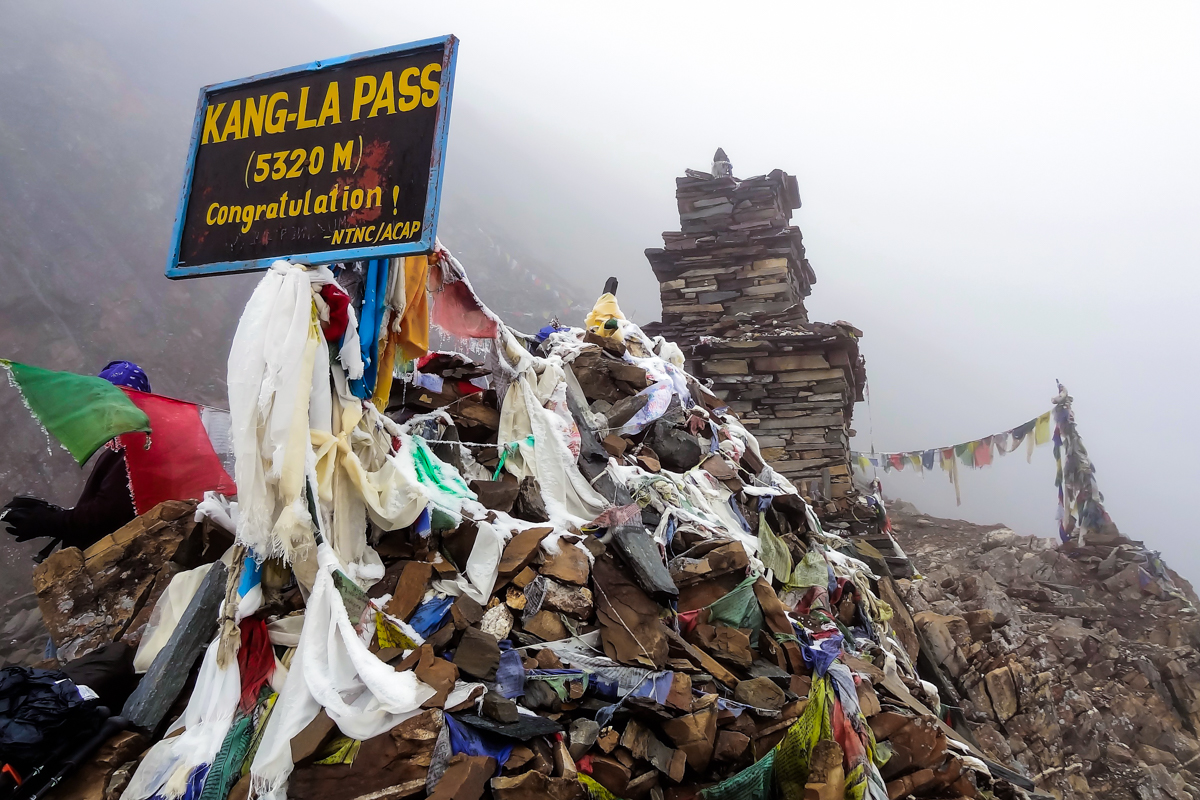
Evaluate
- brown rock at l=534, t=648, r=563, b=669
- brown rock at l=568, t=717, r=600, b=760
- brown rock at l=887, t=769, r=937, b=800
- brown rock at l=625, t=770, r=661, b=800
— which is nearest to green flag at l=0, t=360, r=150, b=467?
brown rock at l=534, t=648, r=563, b=669

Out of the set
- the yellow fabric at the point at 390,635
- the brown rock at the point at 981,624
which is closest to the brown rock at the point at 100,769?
the yellow fabric at the point at 390,635

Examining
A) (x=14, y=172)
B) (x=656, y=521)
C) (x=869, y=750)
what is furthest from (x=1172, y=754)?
(x=14, y=172)

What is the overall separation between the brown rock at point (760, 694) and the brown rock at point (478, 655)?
1.44 m

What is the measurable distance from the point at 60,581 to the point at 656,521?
12.7ft

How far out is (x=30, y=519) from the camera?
4.29 m

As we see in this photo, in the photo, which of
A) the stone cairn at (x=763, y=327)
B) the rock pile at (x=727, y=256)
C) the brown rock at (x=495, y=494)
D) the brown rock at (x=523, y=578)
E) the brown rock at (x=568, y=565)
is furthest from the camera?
the rock pile at (x=727, y=256)

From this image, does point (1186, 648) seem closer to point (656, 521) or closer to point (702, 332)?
point (702, 332)

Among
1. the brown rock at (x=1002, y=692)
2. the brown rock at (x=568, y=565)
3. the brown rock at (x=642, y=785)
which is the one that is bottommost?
the brown rock at (x=1002, y=692)

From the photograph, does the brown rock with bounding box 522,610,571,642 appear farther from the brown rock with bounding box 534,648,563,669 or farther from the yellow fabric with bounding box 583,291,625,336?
the yellow fabric with bounding box 583,291,625,336

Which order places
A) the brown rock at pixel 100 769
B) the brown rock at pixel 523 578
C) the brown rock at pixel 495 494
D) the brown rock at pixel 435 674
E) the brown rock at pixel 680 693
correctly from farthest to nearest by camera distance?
the brown rock at pixel 495 494
the brown rock at pixel 523 578
the brown rock at pixel 680 693
the brown rock at pixel 435 674
the brown rock at pixel 100 769

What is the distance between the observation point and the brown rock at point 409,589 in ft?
11.9

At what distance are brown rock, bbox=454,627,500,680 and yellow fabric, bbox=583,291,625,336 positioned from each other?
4507 millimetres

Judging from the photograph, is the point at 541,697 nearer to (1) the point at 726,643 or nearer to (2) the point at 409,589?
(2) the point at 409,589

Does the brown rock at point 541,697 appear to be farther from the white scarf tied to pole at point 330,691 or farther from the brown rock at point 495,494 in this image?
the brown rock at point 495,494
